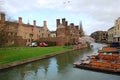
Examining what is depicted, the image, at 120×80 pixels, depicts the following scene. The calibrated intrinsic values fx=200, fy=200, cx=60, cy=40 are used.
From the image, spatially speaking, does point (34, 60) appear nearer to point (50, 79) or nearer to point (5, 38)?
point (5, 38)

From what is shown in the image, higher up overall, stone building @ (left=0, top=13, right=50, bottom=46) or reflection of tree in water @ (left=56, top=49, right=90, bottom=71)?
stone building @ (left=0, top=13, right=50, bottom=46)

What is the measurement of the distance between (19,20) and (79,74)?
1898 inches

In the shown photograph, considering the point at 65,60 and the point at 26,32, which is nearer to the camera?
the point at 65,60

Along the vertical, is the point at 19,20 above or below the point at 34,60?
above

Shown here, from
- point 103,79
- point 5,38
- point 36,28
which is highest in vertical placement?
point 36,28

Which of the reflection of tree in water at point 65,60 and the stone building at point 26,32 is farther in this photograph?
the stone building at point 26,32

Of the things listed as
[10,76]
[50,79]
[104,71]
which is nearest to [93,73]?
[104,71]

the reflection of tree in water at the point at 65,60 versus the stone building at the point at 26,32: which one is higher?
the stone building at the point at 26,32

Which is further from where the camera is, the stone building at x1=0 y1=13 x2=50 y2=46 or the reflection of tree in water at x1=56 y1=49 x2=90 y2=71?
the stone building at x1=0 y1=13 x2=50 y2=46

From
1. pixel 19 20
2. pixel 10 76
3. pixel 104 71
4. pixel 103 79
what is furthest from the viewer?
pixel 19 20

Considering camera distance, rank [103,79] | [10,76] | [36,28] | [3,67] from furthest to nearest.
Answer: [36,28] → [3,67] → [10,76] → [103,79]

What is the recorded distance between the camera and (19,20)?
67812 millimetres

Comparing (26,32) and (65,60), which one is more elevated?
(26,32)

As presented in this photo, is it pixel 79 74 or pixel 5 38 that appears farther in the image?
pixel 5 38
